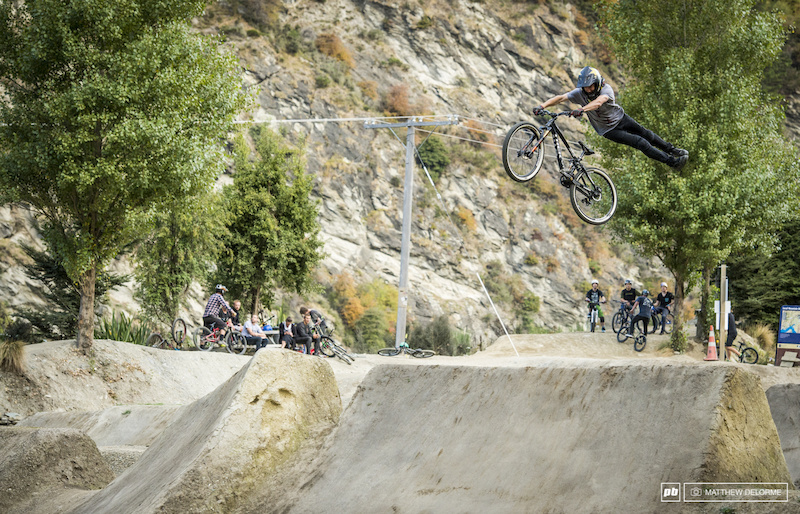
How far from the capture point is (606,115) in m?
8.55

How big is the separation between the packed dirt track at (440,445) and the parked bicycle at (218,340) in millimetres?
8928

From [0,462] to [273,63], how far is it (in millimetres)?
44718

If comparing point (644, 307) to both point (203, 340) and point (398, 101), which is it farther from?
point (398, 101)

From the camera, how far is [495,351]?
77.0ft

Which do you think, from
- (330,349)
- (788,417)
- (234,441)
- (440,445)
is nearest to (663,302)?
(330,349)

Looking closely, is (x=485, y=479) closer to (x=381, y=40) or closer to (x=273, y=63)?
(x=273, y=63)

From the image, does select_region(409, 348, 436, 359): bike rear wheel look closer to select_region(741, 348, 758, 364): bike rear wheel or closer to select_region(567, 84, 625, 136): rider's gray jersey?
select_region(741, 348, 758, 364): bike rear wheel

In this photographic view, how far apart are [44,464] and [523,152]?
775cm

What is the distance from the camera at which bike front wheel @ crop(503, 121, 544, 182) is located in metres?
8.39

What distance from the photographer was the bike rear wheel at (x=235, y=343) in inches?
747

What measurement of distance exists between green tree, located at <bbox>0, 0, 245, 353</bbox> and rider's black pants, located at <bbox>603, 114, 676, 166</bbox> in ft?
32.6

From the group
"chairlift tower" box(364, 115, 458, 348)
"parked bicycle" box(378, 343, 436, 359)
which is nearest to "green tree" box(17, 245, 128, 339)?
"parked bicycle" box(378, 343, 436, 359)

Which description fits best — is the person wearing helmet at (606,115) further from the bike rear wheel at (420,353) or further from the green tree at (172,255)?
the green tree at (172,255)

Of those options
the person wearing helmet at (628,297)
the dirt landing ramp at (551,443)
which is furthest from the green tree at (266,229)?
the dirt landing ramp at (551,443)
